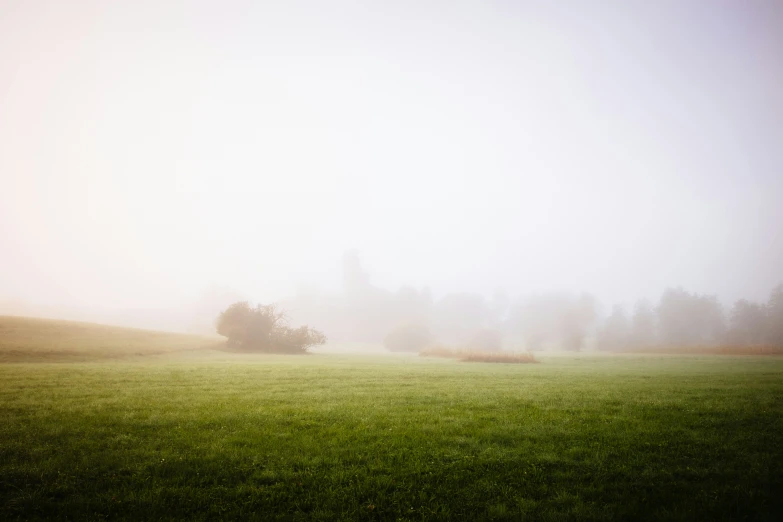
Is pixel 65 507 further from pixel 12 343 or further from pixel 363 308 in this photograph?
pixel 363 308

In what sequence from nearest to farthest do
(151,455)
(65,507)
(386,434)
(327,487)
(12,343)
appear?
(65,507), (327,487), (151,455), (386,434), (12,343)

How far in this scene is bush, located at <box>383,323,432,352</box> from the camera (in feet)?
291

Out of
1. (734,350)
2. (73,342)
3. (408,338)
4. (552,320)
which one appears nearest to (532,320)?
(552,320)

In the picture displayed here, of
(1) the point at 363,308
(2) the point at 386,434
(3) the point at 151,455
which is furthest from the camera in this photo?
(1) the point at 363,308

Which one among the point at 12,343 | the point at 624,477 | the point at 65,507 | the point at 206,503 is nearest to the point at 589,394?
the point at 624,477

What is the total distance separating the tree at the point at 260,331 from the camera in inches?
2365

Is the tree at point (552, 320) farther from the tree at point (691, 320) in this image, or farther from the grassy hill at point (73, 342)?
the grassy hill at point (73, 342)

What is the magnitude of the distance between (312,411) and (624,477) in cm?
975

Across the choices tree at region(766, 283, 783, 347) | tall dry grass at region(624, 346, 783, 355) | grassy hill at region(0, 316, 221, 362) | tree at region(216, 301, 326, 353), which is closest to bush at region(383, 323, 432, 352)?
tree at region(216, 301, 326, 353)

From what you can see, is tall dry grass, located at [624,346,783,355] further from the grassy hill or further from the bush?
the grassy hill

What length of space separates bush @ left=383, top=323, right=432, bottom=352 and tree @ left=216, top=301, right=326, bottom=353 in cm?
2809

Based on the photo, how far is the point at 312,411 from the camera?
1288cm

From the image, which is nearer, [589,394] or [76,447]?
[76,447]

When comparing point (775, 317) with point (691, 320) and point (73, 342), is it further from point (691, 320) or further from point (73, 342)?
point (73, 342)
